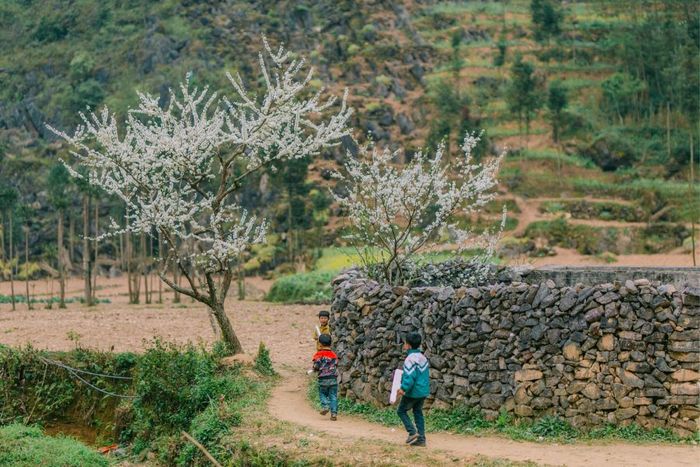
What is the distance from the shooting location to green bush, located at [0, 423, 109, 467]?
1409 centimetres

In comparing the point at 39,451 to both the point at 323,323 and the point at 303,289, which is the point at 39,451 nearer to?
the point at 323,323

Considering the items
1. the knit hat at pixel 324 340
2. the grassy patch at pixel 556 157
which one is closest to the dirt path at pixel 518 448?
the knit hat at pixel 324 340

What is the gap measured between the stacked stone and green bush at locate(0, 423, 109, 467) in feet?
15.8

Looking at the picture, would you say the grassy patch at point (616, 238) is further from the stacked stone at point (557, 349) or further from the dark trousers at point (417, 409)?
the dark trousers at point (417, 409)

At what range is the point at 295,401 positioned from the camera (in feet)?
48.9

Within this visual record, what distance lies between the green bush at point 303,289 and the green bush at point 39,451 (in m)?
17.5

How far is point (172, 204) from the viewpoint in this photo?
1714 cm

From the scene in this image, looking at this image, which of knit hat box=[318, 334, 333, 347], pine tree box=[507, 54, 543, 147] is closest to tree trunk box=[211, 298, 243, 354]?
knit hat box=[318, 334, 333, 347]

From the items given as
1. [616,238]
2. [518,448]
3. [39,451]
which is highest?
[616,238]

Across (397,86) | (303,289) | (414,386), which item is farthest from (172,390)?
(397,86)

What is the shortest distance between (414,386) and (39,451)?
671 cm

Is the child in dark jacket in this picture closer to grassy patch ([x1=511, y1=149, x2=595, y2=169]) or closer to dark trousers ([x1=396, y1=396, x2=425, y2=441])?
dark trousers ([x1=396, y1=396, x2=425, y2=441])

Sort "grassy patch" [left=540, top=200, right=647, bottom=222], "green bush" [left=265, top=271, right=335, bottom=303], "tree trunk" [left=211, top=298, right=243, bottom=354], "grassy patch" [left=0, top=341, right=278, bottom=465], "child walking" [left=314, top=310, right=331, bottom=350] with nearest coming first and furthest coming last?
1. "grassy patch" [left=0, top=341, right=278, bottom=465]
2. "child walking" [left=314, top=310, right=331, bottom=350]
3. "tree trunk" [left=211, top=298, right=243, bottom=354]
4. "green bush" [left=265, top=271, right=335, bottom=303]
5. "grassy patch" [left=540, top=200, right=647, bottom=222]

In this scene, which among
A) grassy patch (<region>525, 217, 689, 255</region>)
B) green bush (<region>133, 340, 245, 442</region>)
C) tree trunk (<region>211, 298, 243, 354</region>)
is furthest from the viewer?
grassy patch (<region>525, 217, 689, 255</region>)
